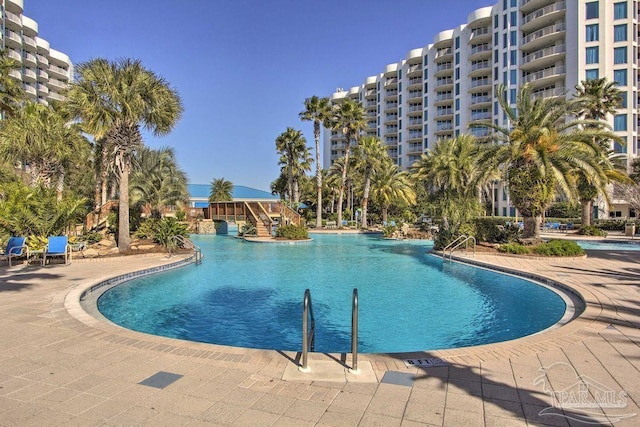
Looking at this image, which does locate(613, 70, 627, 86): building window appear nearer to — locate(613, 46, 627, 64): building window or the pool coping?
locate(613, 46, 627, 64): building window

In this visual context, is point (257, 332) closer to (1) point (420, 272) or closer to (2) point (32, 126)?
(1) point (420, 272)

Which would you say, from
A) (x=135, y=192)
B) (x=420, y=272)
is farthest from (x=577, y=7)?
(x=135, y=192)

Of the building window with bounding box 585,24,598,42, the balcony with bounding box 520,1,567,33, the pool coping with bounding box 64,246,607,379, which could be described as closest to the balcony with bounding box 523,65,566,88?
the building window with bounding box 585,24,598,42

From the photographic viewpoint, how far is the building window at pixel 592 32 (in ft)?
144

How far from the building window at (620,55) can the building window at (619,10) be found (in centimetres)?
344

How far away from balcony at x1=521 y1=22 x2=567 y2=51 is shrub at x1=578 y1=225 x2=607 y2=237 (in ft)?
94.3

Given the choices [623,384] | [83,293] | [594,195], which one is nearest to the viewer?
[623,384]

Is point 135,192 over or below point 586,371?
over

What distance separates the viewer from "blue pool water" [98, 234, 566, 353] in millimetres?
7477

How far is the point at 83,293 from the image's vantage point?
Answer: 9.02m

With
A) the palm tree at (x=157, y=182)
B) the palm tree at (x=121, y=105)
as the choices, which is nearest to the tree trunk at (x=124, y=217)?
the palm tree at (x=121, y=105)

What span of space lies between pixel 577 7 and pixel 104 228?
51792 mm

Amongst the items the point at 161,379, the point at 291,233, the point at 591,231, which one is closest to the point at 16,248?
the point at 161,379

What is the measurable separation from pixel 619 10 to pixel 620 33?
2489 millimetres
